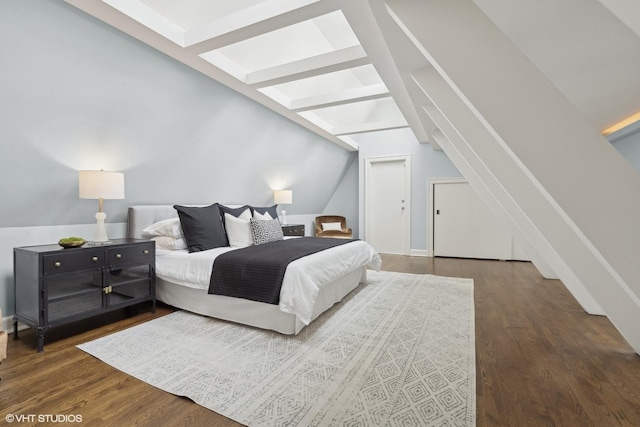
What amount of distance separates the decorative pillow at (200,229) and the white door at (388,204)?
395 centimetres

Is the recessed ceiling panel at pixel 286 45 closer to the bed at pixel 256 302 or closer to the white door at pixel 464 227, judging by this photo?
the bed at pixel 256 302

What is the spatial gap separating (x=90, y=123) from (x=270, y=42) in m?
1.83

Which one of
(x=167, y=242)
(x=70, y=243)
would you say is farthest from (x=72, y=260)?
(x=167, y=242)

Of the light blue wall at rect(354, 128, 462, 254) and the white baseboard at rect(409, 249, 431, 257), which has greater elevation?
the light blue wall at rect(354, 128, 462, 254)

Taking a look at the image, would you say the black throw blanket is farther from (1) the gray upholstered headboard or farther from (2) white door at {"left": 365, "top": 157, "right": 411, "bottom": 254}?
(2) white door at {"left": 365, "top": 157, "right": 411, "bottom": 254}

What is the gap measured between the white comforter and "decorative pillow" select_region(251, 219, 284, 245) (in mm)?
479

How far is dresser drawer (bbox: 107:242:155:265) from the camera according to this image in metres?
2.55

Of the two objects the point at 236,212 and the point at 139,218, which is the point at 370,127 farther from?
the point at 139,218

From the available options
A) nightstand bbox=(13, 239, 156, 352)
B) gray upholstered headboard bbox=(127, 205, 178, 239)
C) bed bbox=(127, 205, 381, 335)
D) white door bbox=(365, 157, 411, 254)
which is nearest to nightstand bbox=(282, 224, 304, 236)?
white door bbox=(365, 157, 411, 254)

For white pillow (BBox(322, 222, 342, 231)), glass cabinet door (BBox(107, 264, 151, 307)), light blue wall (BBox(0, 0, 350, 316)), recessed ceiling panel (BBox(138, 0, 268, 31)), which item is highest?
recessed ceiling panel (BBox(138, 0, 268, 31))

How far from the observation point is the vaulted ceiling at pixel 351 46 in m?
1.51

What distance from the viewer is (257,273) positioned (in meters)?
2.42

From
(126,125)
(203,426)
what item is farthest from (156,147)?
(203,426)

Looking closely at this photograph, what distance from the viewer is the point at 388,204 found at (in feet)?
21.6
